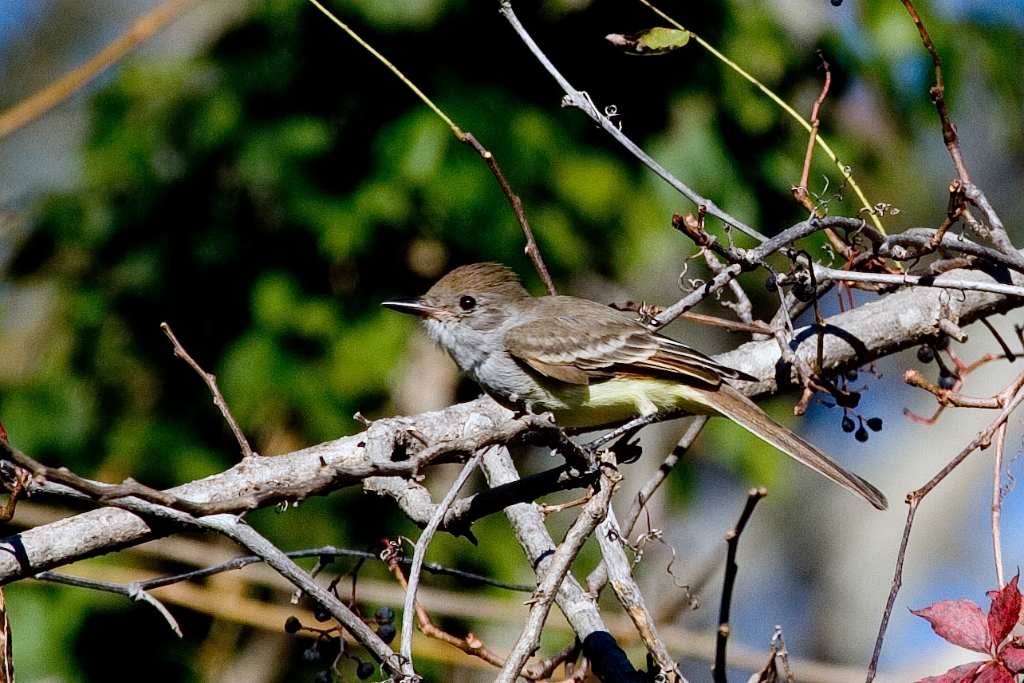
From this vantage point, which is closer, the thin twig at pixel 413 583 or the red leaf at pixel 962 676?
the thin twig at pixel 413 583

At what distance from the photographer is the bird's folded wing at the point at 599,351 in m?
4.00

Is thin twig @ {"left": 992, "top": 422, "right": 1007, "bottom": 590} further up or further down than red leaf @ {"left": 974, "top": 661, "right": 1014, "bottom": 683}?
further up

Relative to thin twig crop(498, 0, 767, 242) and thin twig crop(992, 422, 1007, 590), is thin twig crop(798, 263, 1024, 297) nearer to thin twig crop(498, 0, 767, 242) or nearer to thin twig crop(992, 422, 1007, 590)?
thin twig crop(498, 0, 767, 242)

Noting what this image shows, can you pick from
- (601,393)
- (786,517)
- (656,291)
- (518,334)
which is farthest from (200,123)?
(786,517)

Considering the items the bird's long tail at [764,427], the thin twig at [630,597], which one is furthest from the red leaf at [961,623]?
the bird's long tail at [764,427]

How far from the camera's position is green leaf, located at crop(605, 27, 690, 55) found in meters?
3.17

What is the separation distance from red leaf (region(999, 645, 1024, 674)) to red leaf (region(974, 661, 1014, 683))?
14 mm

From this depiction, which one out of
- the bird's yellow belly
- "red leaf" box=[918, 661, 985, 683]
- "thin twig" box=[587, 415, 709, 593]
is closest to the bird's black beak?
the bird's yellow belly

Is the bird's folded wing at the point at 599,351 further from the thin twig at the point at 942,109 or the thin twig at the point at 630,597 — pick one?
the thin twig at the point at 942,109

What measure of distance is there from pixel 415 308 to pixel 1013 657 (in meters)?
2.56

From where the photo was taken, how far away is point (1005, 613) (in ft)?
7.61

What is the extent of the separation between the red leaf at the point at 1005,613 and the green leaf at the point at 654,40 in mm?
1690

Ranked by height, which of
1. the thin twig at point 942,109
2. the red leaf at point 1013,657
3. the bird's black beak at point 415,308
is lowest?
the red leaf at point 1013,657

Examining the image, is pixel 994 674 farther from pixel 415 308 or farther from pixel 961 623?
pixel 415 308
